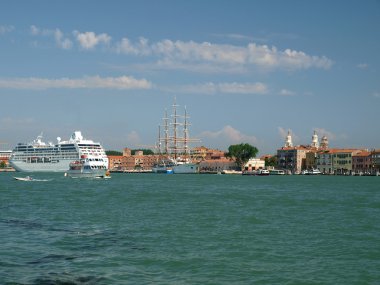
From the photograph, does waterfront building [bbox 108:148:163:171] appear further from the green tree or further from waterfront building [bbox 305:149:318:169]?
waterfront building [bbox 305:149:318:169]

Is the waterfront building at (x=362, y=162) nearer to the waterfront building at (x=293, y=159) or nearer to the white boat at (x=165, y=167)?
the waterfront building at (x=293, y=159)

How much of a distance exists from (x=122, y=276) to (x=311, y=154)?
438ft

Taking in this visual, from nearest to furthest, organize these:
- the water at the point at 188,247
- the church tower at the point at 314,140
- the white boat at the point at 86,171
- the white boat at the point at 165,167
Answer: the water at the point at 188,247 → the white boat at the point at 86,171 → the white boat at the point at 165,167 → the church tower at the point at 314,140

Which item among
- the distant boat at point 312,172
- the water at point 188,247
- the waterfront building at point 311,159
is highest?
the waterfront building at point 311,159

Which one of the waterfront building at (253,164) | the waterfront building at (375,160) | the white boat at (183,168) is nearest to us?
the waterfront building at (375,160)

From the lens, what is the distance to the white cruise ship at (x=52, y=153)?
377ft

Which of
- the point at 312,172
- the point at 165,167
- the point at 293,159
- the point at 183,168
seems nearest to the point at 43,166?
the point at 165,167

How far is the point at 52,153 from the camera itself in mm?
116250

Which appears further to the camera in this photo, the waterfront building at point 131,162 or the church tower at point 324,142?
the waterfront building at point 131,162

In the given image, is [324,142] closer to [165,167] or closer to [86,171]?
[165,167]

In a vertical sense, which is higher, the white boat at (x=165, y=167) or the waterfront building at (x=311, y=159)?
the waterfront building at (x=311, y=159)

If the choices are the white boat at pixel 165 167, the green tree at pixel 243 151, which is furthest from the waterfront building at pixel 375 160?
the white boat at pixel 165 167

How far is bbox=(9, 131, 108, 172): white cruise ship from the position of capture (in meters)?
115

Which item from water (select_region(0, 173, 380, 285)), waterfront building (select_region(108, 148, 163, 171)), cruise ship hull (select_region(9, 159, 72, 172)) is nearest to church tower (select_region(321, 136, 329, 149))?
waterfront building (select_region(108, 148, 163, 171))
